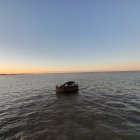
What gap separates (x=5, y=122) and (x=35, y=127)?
368 centimetres

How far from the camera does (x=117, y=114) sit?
41.0 feet

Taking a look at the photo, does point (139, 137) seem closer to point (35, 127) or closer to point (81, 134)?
point (81, 134)

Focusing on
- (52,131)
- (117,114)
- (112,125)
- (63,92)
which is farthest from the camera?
(63,92)

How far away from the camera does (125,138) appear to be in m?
8.02

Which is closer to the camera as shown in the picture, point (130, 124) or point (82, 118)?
point (130, 124)

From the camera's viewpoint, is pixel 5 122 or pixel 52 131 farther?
pixel 5 122

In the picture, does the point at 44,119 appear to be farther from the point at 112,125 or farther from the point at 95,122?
the point at 112,125

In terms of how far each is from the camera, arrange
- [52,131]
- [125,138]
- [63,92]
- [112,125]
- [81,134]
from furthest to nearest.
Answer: [63,92] → [112,125] → [52,131] → [81,134] → [125,138]

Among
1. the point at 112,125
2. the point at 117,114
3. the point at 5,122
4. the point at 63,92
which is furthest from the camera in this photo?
the point at 63,92

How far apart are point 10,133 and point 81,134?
5744 mm

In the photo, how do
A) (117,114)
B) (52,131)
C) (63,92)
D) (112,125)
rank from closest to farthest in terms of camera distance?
1. (52,131)
2. (112,125)
3. (117,114)
4. (63,92)

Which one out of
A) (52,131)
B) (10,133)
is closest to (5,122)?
(10,133)

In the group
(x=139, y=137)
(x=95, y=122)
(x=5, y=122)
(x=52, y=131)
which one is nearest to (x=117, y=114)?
(x=95, y=122)

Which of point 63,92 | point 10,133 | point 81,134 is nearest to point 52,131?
point 81,134
